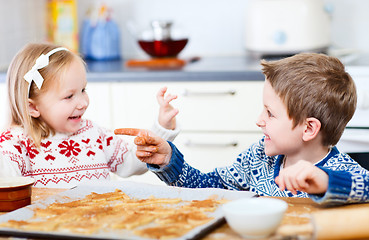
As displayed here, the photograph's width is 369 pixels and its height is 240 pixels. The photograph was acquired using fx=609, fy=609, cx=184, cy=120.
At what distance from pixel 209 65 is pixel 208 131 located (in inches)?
13.6

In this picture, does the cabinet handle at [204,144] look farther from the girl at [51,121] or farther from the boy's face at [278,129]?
the boy's face at [278,129]

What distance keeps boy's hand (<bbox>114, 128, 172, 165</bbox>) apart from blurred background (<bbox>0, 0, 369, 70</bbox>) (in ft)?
5.39

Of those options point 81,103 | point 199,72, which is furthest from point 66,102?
point 199,72

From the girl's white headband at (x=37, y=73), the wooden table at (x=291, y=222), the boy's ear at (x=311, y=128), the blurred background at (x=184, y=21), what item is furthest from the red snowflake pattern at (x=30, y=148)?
the blurred background at (x=184, y=21)

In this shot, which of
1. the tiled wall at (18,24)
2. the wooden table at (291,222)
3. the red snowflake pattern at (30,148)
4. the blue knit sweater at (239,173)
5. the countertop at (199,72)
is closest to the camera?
the wooden table at (291,222)

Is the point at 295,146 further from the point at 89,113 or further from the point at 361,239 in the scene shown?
the point at 89,113

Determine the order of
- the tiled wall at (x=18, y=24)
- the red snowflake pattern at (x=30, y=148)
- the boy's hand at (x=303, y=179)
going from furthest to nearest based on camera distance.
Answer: the tiled wall at (x=18, y=24)
the red snowflake pattern at (x=30, y=148)
the boy's hand at (x=303, y=179)

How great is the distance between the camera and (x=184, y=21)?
3357 millimetres

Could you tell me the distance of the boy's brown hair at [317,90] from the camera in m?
1.48

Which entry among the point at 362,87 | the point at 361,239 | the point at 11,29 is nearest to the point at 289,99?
the point at 361,239

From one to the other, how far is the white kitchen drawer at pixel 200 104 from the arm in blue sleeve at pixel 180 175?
3.24ft

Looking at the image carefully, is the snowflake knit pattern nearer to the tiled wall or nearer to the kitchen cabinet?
the kitchen cabinet

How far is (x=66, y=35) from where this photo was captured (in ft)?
10.9

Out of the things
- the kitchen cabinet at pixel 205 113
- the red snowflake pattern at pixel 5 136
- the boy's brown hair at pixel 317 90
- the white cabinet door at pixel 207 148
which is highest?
the boy's brown hair at pixel 317 90
